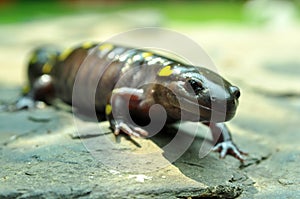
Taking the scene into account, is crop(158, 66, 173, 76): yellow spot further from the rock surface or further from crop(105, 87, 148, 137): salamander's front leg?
the rock surface

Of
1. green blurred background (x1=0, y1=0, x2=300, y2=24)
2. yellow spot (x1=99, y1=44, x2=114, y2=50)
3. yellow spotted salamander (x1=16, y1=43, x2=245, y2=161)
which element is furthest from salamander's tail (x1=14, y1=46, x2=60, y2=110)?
green blurred background (x1=0, y1=0, x2=300, y2=24)

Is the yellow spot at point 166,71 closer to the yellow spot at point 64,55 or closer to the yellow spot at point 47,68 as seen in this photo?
the yellow spot at point 64,55

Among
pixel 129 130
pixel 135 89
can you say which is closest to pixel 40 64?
pixel 135 89

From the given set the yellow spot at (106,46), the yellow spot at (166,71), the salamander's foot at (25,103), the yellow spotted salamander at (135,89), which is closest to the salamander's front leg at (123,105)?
the yellow spotted salamander at (135,89)

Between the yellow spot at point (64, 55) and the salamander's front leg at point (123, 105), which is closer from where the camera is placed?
the salamander's front leg at point (123, 105)

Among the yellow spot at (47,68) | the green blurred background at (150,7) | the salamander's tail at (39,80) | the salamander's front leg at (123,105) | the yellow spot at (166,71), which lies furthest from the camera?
the green blurred background at (150,7)

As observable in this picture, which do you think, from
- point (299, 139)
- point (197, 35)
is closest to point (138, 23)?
point (197, 35)

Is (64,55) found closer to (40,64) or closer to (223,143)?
(40,64)
